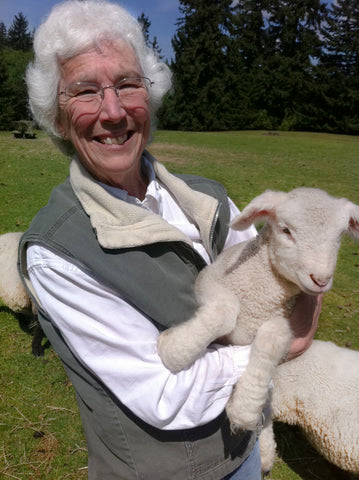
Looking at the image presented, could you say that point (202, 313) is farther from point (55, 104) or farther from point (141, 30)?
point (141, 30)

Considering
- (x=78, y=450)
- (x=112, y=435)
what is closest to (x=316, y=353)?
(x=112, y=435)

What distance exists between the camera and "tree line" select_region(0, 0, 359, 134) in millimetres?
36375

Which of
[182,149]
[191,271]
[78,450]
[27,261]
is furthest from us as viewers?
[182,149]

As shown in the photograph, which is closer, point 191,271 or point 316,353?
point 191,271

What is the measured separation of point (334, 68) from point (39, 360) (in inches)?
1569

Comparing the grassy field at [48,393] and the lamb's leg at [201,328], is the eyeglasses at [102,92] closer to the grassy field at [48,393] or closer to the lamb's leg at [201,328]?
the lamb's leg at [201,328]

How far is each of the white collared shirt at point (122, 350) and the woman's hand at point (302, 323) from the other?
47 cm

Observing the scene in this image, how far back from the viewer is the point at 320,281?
1.51 meters

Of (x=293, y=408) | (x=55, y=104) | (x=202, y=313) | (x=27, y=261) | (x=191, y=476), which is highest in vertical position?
(x=55, y=104)

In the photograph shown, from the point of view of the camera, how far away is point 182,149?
17.4 metres

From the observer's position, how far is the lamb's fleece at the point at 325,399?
2490mm

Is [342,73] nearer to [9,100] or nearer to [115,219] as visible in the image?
[9,100]

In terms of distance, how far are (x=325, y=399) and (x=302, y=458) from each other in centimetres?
76

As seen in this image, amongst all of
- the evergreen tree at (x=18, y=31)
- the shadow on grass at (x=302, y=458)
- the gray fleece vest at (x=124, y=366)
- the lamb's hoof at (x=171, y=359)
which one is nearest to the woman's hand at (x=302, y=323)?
the gray fleece vest at (x=124, y=366)
